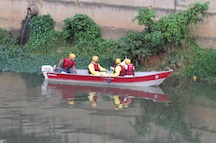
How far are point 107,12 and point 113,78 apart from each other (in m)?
4.48

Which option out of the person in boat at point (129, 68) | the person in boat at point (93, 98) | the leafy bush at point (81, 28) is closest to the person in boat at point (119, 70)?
the person in boat at point (129, 68)

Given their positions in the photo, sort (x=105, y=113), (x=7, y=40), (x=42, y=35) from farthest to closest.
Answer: (x=7, y=40) < (x=42, y=35) < (x=105, y=113)

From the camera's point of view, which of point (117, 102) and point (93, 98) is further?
point (93, 98)

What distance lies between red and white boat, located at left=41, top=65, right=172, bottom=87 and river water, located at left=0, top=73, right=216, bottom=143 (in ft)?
1.03

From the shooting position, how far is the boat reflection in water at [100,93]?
18156mm

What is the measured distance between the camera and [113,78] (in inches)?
787

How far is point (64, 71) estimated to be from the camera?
2088 cm

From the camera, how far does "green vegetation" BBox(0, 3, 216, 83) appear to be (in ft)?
68.7

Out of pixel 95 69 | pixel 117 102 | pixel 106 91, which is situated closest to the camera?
pixel 117 102

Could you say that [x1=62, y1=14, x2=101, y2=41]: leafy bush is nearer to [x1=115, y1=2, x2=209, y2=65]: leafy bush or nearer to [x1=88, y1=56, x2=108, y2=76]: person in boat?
[x1=115, y1=2, x2=209, y2=65]: leafy bush

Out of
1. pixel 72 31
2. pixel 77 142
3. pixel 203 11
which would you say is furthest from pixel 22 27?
pixel 77 142

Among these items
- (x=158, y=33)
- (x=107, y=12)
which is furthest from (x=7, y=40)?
(x=158, y=33)

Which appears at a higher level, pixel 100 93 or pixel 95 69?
pixel 95 69

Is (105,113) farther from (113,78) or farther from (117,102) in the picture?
(113,78)
